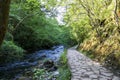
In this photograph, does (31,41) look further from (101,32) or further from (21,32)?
(101,32)

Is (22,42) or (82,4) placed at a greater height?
(82,4)

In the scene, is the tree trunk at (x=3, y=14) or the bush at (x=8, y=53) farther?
the bush at (x=8, y=53)

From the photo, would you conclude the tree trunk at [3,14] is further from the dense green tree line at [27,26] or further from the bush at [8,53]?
the dense green tree line at [27,26]

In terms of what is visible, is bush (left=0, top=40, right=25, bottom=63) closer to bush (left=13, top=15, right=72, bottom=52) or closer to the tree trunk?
bush (left=13, top=15, right=72, bottom=52)

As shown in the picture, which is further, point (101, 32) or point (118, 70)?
point (101, 32)

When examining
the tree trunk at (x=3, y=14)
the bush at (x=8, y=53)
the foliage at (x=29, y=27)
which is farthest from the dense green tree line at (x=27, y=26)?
the tree trunk at (x=3, y=14)

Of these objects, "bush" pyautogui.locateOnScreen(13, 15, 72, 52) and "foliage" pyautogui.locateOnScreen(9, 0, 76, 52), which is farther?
"bush" pyautogui.locateOnScreen(13, 15, 72, 52)

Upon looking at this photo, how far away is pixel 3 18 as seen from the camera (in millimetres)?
3109

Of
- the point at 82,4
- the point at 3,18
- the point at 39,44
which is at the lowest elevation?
the point at 39,44

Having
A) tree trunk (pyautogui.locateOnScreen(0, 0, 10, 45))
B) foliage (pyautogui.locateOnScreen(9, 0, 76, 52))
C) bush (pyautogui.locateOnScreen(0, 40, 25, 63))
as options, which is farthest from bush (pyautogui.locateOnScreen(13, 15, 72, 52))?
tree trunk (pyautogui.locateOnScreen(0, 0, 10, 45))

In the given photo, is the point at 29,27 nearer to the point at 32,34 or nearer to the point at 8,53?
the point at 32,34

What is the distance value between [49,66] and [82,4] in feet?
15.8

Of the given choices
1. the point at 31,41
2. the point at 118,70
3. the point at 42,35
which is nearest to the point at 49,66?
the point at 118,70

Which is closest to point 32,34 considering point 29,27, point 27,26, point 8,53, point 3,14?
point 29,27
